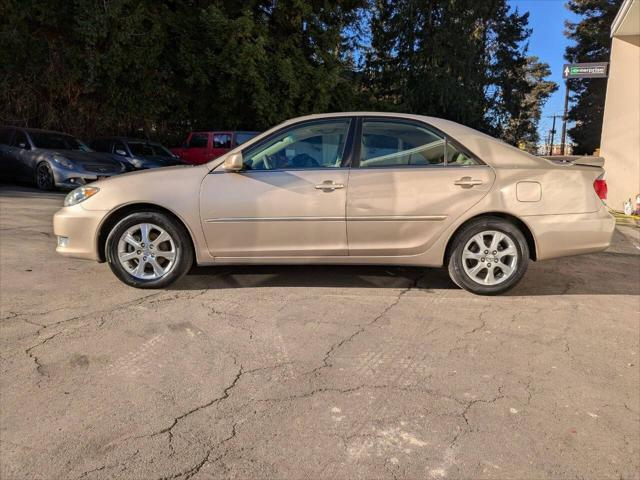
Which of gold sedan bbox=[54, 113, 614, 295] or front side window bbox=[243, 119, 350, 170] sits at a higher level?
front side window bbox=[243, 119, 350, 170]

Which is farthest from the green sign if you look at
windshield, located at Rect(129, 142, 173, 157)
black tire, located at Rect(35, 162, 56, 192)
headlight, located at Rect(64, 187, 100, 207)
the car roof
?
black tire, located at Rect(35, 162, 56, 192)

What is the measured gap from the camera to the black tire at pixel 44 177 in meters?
12.2

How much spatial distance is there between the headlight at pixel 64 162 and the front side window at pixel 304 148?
8.94 meters

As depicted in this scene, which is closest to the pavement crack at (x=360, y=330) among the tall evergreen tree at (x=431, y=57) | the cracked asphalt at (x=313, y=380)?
the cracked asphalt at (x=313, y=380)

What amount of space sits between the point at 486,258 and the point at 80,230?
12.0 ft

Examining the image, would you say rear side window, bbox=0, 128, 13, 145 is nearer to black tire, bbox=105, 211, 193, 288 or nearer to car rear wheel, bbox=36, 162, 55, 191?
car rear wheel, bbox=36, 162, 55, 191

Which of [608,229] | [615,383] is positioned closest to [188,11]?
[608,229]

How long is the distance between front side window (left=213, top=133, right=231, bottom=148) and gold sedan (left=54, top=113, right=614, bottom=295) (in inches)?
507

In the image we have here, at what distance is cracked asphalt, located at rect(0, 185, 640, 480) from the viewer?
2414 mm

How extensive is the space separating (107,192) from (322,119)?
2055 millimetres

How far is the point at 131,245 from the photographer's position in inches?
190

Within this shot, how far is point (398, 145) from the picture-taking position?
4887 millimetres

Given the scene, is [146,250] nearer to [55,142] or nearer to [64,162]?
[64,162]

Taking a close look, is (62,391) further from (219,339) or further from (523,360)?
(523,360)
